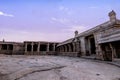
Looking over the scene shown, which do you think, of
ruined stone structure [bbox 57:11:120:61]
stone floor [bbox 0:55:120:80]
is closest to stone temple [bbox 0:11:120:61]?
ruined stone structure [bbox 57:11:120:61]

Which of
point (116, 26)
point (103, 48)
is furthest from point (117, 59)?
point (116, 26)

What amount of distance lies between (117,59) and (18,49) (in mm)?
25903

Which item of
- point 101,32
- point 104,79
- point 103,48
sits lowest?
point 104,79

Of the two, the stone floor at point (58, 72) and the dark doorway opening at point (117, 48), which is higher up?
the dark doorway opening at point (117, 48)

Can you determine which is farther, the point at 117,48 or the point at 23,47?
the point at 23,47

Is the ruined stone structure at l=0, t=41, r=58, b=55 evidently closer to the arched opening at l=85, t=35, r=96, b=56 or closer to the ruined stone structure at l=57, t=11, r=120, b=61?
the ruined stone structure at l=57, t=11, r=120, b=61

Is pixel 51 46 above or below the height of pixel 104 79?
above

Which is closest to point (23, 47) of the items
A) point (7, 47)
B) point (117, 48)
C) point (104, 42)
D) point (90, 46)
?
point (7, 47)

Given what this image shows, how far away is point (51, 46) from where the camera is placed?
33156 mm

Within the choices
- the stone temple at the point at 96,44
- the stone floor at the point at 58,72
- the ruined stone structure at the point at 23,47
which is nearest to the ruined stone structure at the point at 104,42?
the stone temple at the point at 96,44

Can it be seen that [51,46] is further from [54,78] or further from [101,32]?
[54,78]

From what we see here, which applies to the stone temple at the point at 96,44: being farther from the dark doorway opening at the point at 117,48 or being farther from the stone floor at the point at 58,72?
the stone floor at the point at 58,72

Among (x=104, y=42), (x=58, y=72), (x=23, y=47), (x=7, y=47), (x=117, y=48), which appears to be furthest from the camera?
(x=23, y=47)

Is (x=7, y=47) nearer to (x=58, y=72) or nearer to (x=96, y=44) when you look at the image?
(x=96, y=44)
